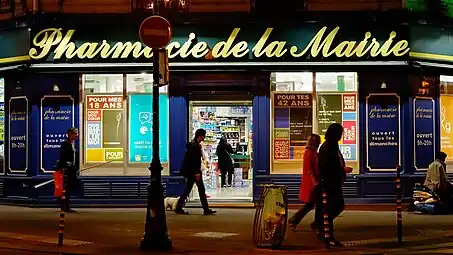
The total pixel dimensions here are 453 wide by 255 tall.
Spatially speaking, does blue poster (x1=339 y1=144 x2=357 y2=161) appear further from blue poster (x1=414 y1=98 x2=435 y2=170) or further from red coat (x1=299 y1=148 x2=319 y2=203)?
red coat (x1=299 y1=148 x2=319 y2=203)

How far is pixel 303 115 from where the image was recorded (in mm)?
17703

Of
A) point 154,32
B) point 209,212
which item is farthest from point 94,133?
point 154,32

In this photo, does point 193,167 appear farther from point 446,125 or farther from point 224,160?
point 446,125

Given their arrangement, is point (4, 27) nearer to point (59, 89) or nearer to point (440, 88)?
point (59, 89)

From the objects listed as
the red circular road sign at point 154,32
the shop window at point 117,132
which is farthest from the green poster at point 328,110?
the red circular road sign at point 154,32

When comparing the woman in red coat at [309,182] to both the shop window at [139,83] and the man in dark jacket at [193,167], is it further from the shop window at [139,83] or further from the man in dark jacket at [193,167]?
the shop window at [139,83]

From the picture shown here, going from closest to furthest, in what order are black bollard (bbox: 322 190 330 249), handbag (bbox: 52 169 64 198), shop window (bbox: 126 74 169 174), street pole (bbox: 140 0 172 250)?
1. black bollard (bbox: 322 190 330 249)
2. street pole (bbox: 140 0 172 250)
3. handbag (bbox: 52 169 64 198)
4. shop window (bbox: 126 74 169 174)

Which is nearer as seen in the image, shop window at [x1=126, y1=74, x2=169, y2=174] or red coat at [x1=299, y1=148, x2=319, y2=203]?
red coat at [x1=299, y1=148, x2=319, y2=203]

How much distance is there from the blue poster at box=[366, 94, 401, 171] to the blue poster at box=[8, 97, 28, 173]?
8529mm

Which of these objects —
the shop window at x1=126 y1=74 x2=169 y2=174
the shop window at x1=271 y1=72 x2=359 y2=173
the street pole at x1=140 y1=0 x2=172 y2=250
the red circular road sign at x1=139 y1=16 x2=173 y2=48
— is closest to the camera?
the street pole at x1=140 y1=0 x2=172 y2=250

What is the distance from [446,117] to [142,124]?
7698 mm

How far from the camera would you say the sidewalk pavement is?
11508 millimetres

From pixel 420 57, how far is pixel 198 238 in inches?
314

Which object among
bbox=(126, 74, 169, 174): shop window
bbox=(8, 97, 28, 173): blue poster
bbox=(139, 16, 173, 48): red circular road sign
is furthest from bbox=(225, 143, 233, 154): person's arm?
bbox=(139, 16, 173, 48): red circular road sign
